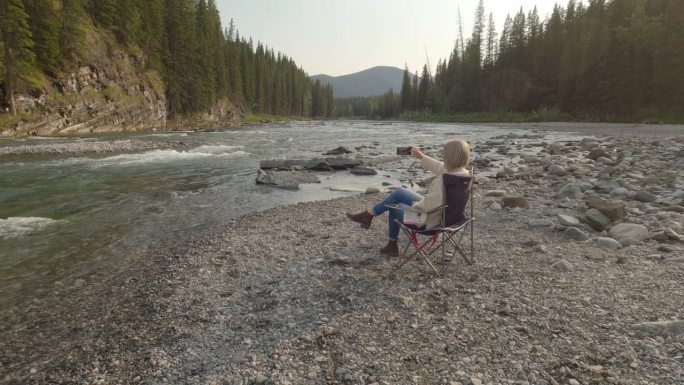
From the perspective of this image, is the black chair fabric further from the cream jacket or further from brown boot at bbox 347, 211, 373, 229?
brown boot at bbox 347, 211, 373, 229

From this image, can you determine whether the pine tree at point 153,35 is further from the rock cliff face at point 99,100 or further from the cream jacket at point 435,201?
the cream jacket at point 435,201

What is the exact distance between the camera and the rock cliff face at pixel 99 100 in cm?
3672

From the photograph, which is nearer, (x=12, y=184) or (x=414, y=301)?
(x=414, y=301)

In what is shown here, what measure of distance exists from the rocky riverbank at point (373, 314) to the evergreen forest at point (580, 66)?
49.0m

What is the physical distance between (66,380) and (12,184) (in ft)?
48.8

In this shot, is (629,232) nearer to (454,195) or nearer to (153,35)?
(454,195)

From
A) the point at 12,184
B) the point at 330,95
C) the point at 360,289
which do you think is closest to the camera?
the point at 360,289

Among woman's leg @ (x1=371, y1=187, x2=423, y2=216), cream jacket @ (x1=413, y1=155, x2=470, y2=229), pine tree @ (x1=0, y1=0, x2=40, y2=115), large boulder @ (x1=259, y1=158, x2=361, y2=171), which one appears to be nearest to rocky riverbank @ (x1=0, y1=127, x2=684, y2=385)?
cream jacket @ (x1=413, y1=155, x2=470, y2=229)

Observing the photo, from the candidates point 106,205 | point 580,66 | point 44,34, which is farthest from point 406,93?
point 106,205

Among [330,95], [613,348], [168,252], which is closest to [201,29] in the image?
[168,252]

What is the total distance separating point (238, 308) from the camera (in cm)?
529

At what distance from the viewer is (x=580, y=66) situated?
202 ft

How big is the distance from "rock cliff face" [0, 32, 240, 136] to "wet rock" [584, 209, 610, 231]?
42.6 m

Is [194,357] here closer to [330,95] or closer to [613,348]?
[613,348]
